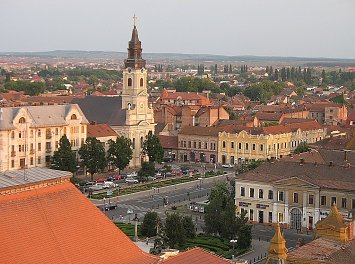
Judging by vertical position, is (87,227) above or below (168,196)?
above

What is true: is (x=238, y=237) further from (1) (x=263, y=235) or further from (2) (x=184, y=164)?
(2) (x=184, y=164)

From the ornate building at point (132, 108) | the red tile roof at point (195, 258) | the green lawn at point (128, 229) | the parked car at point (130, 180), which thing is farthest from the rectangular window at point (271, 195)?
the ornate building at point (132, 108)

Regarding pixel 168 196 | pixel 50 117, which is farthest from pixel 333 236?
pixel 50 117

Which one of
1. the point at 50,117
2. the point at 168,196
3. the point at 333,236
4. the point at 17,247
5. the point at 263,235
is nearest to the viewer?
the point at 17,247

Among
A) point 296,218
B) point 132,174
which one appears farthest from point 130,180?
point 296,218

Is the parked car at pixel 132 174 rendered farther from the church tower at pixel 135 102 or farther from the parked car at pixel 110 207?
the parked car at pixel 110 207
